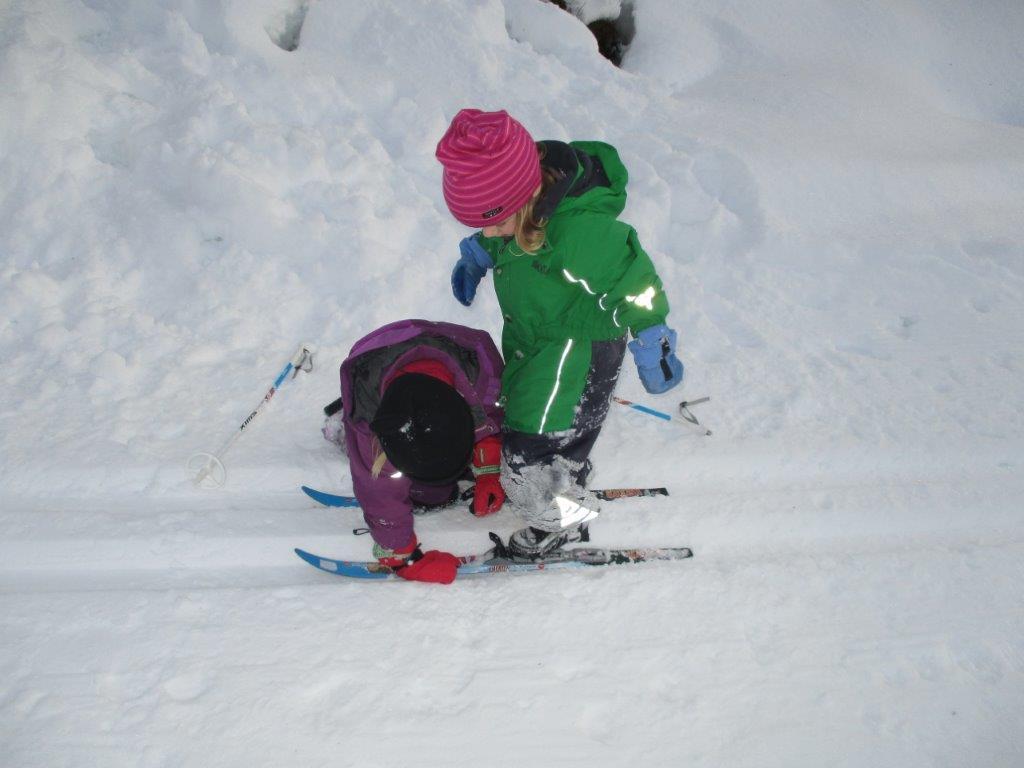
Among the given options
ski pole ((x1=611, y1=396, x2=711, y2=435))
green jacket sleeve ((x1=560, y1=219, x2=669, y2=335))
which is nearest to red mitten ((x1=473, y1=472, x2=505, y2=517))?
A: ski pole ((x1=611, y1=396, x2=711, y2=435))

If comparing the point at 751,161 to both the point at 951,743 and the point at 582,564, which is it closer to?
the point at 582,564

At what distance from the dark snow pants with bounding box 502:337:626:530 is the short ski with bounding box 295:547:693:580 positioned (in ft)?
0.50

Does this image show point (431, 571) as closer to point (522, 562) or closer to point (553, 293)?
point (522, 562)

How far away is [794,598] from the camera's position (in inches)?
103

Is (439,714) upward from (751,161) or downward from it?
downward

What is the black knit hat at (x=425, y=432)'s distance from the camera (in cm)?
207

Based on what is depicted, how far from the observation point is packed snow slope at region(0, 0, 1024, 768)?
227 centimetres

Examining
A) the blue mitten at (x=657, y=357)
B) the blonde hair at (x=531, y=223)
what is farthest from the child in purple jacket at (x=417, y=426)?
the blue mitten at (x=657, y=357)

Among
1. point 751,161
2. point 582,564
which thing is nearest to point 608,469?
point 582,564

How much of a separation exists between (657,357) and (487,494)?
3.55 ft

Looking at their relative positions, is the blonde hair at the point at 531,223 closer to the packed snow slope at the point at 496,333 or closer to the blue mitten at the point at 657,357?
the blue mitten at the point at 657,357

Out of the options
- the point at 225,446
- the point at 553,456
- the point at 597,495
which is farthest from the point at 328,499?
the point at 597,495

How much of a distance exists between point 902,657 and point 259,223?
4.04 meters

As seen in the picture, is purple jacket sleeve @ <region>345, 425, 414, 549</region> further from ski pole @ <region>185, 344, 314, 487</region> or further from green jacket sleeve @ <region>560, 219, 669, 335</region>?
green jacket sleeve @ <region>560, 219, 669, 335</region>
